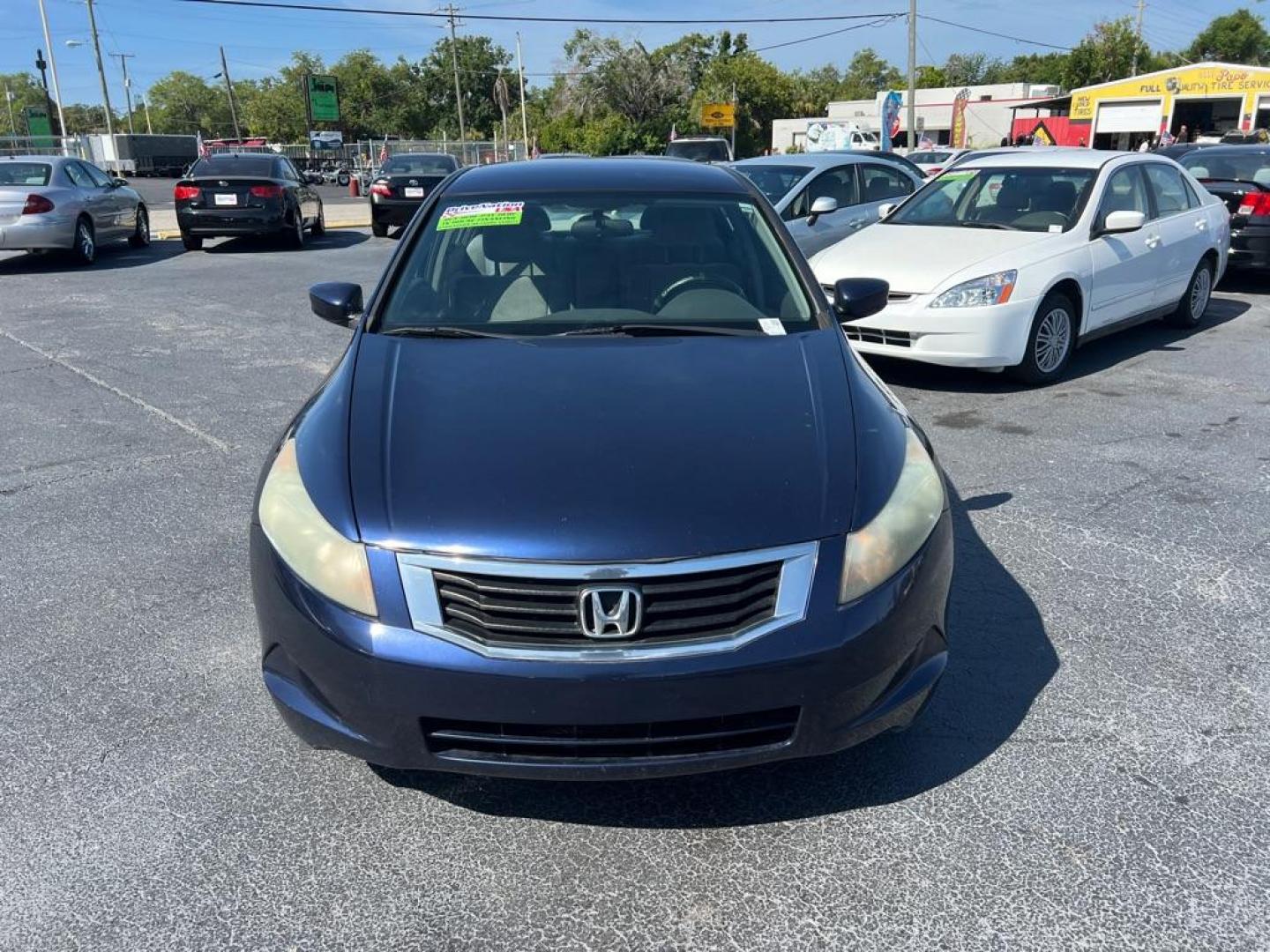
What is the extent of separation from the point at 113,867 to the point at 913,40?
1528 inches

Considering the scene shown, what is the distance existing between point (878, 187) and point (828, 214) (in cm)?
111

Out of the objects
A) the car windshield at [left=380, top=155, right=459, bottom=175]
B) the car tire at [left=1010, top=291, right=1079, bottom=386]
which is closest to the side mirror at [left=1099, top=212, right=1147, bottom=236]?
the car tire at [left=1010, top=291, right=1079, bottom=386]

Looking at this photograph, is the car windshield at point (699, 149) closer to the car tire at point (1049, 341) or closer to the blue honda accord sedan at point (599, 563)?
the car tire at point (1049, 341)

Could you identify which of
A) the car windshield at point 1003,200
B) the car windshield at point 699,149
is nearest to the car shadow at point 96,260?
the car windshield at point 1003,200

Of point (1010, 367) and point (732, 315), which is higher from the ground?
point (732, 315)

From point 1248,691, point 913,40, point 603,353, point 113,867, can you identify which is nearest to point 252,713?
point 113,867

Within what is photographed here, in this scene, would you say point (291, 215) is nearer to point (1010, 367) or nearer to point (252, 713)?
point (1010, 367)

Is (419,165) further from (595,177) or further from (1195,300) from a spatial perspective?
(595,177)

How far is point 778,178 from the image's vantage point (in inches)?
416

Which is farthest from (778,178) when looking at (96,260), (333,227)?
(333,227)

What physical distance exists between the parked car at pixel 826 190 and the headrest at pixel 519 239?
20.2ft

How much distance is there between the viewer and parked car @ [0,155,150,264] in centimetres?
1268

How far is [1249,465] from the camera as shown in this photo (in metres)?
5.30

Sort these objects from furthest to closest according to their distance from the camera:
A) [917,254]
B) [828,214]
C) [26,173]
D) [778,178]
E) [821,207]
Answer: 1. [26,173]
2. [778,178]
3. [828,214]
4. [821,207]
5. [917,254]
